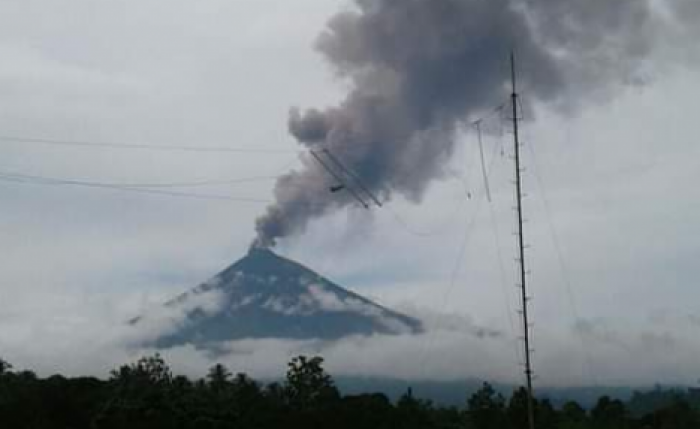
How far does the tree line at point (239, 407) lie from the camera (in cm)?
9238

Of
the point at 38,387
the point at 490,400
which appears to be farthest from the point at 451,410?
the point at 38,387

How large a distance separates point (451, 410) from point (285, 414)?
92.6ft

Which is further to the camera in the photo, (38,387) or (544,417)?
(544,417)

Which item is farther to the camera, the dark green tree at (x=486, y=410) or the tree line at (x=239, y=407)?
the dark green tree at (x=486, y=410)

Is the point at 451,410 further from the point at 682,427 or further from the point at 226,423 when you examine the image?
the point at 226,423

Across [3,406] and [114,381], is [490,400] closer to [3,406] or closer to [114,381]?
[114,381]

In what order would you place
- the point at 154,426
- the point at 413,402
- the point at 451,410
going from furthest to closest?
the point at 451,410 < the point at 413,402 < the point at 154,426

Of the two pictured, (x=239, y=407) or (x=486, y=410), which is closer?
(x=239, y=407)

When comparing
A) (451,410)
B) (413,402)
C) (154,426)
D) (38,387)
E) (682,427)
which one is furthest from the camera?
(451,410)

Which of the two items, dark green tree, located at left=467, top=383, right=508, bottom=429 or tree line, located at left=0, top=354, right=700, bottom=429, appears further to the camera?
dark green tree, located at left=467, top=383, right=508, bottom=429

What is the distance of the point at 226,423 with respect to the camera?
307 feet

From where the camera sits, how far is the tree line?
3637 inches

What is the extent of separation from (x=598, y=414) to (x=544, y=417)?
41.6 feet

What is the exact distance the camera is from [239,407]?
9919cm
